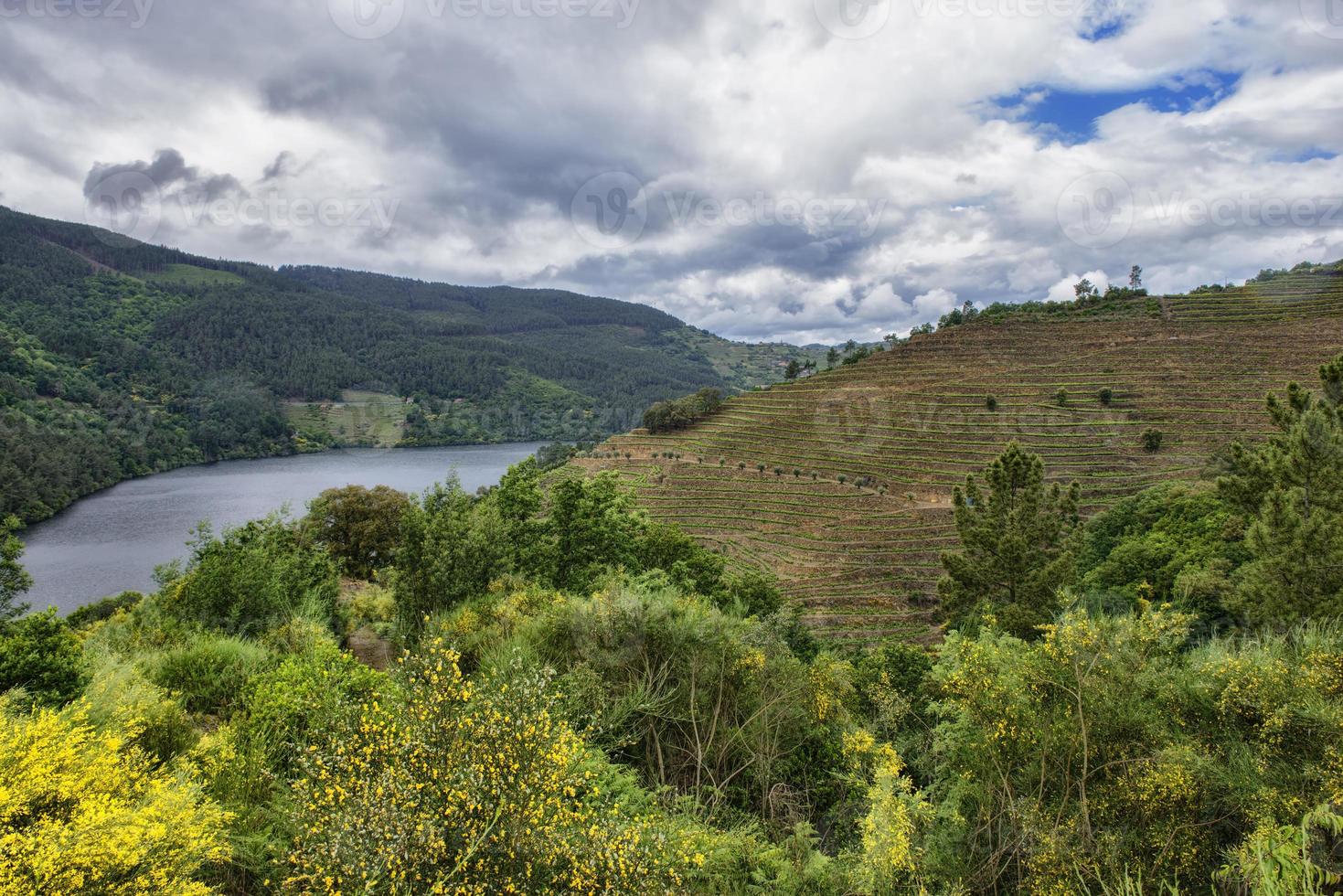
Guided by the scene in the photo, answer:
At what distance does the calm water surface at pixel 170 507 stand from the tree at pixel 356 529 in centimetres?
289

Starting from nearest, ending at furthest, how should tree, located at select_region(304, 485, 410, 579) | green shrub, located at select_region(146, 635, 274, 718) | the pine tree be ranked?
green shrub, located at select_region(146, 635, 274, 718) → the pine tree → tree, located at select_region(304, 485, 410, 579)

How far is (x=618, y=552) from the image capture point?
2334 cm

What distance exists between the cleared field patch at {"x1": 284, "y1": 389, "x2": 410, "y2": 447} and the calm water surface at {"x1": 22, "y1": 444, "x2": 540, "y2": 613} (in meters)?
13.7

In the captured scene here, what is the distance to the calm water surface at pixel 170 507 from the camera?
5403 cm

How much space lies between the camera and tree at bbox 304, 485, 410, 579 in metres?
34.0

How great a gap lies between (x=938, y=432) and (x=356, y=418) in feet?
538

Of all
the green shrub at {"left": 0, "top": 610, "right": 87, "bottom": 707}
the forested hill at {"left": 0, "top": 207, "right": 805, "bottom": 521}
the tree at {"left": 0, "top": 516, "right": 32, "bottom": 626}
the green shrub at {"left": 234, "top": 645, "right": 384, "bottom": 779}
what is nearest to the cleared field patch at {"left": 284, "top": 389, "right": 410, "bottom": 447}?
the forested hill at {"left": 0, "top": 207, "right": 805, "bottom": 521}

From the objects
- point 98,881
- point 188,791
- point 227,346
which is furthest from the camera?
point 227,346

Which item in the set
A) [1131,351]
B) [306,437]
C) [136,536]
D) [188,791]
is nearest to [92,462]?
[136,536]

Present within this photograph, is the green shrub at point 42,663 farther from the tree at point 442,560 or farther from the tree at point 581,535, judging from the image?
the tree at point 581,535

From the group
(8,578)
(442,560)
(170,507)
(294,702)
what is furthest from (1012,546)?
(170,507)

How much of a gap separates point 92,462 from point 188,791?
124m

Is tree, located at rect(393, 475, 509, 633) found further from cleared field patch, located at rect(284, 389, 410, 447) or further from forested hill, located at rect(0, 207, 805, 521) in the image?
cleared field patch, located at rect(284, 389, 410, 447)

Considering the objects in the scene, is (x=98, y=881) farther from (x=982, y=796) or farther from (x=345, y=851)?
(x=982, y=796)
